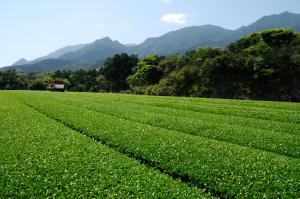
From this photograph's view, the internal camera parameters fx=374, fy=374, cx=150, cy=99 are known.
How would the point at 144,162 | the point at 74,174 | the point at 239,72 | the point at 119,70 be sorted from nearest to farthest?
the point at 74,174, the point at 144,162, the point at 239,72, the point at 119,70

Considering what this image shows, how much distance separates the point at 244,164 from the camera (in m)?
17.6

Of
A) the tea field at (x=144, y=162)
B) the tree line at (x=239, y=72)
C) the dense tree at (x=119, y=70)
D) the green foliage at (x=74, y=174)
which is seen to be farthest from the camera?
the dense tree at (x=119, y=70)

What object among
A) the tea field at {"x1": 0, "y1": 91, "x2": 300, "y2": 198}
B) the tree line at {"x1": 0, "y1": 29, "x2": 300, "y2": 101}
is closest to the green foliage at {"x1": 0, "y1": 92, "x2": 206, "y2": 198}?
the tea field at {"x1": 0, "y1": 91, "x2": 300, "y2": 198}

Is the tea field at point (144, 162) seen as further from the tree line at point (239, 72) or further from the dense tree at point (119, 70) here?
the dense tree at point (119, 70)

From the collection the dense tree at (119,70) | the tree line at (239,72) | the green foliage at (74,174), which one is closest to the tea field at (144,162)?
the green foliage at (74,174)

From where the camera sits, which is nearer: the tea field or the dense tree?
the tea field

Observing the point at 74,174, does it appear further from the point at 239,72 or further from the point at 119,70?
the point at 119,70

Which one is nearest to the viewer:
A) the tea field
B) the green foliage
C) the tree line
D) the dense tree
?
the green foliage

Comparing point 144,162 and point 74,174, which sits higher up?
point 74,174

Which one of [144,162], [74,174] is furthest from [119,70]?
[74,174]

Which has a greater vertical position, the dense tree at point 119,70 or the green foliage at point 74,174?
the dense tree at point 119,70

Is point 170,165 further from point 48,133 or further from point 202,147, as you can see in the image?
point 48,133

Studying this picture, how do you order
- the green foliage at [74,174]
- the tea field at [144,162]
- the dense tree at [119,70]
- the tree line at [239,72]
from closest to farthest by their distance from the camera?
1. the green foliage at [74,174]
2. the tea field at [144,162]
3. the tree line at [239,72]
4. the dense tree at [119,70]

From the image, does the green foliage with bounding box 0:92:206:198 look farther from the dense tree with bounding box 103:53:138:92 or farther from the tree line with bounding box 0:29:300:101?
the dense tree with bounding box 103:53:138:92
